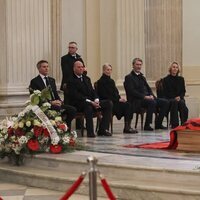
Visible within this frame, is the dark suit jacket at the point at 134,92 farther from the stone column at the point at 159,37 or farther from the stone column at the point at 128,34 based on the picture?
the stone column at the point at 159,37

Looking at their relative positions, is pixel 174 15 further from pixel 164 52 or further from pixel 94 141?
pixel 94 141

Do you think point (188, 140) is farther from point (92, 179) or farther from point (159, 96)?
point (92, 179)

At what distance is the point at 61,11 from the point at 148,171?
7.16m

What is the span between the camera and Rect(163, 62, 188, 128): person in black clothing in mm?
13336

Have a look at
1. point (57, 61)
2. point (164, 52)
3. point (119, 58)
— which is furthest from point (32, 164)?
point (164, 52)

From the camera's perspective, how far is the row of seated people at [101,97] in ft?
37.2

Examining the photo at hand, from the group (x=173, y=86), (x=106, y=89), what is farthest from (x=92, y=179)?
(x=173, y=86)

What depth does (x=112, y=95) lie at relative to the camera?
39.9 feet

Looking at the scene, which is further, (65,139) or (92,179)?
(65,139)

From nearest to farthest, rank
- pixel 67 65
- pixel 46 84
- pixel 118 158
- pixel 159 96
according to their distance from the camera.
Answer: pixel 118 158, pixel 46 84, pixel 67 65, pixel 159 96

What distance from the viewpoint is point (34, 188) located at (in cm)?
824

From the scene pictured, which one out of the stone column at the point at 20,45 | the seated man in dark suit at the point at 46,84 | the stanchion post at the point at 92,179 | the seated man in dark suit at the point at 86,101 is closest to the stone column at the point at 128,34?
the stone column at the point at 20,45

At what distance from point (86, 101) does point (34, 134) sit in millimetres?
2577

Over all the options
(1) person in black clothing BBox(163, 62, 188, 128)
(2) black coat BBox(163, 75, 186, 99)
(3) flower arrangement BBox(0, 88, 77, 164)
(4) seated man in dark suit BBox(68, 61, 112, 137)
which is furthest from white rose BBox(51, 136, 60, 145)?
(2) black coat BBox(163, 75, 186, 99)
